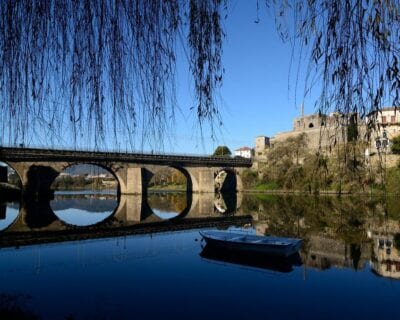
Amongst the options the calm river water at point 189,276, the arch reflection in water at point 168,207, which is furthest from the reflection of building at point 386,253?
the arch reflection in water at point 168,207

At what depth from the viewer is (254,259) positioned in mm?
13367

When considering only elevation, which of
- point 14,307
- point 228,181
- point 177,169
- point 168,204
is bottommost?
point 14,307

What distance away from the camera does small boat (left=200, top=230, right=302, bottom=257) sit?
42.9 ft

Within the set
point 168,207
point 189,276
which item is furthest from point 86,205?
point 189,276

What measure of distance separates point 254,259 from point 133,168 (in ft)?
127

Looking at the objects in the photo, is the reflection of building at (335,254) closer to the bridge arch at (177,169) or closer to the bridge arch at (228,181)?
the bridge arch at (177,169)

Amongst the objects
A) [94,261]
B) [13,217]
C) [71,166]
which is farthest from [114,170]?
[94,261]

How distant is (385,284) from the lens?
10336 millimetres

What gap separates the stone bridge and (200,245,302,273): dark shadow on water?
17340mm

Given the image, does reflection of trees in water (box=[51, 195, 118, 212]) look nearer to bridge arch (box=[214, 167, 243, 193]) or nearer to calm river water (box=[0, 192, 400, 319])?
calm river water (box=[0, 192, 400, 319])

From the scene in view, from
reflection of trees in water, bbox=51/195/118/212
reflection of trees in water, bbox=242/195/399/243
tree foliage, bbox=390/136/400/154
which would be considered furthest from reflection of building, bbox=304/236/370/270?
tree foliage, bbox=390/136/400/154

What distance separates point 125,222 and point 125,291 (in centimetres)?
1517

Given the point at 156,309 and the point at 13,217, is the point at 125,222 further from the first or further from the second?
the point at 156,309

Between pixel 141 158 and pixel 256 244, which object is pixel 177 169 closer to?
pixel 141 158
